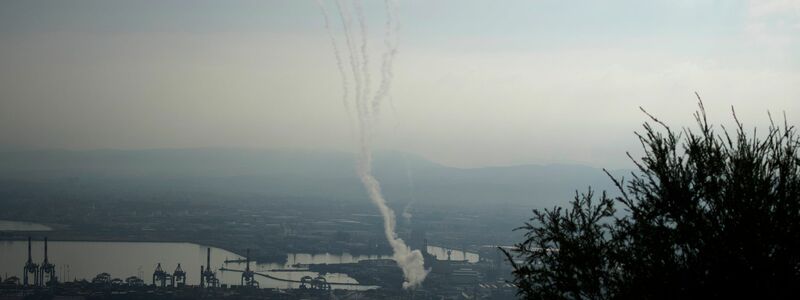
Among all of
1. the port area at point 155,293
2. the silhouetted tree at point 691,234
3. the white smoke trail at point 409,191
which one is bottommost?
the port area at point 155,293

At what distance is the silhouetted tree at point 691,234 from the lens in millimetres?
3631

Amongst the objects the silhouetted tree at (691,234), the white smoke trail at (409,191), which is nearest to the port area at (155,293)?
the silhouetted tree at (691,234)

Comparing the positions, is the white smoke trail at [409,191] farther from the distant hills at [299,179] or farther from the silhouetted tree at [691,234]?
the silhouetted tree at [691,234]

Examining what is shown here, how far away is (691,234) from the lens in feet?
12.8

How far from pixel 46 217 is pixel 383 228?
2056 cm

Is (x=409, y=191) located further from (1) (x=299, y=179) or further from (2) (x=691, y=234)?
(2) (x=691, y=234)

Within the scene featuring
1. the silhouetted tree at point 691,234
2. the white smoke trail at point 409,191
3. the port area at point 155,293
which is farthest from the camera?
the white smoke trail at point 409,191

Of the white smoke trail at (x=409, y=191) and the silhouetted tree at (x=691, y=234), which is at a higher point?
the white smoke trail at (x=409, y=191)

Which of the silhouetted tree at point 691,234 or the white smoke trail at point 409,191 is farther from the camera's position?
the white smoke trail at point 409,191

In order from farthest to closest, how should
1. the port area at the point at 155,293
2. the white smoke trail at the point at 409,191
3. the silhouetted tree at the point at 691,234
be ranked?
the white smoke trail at the point at 409,191 < the port area at the point at 155,293 < the silhouetted tree at the point at 691,234

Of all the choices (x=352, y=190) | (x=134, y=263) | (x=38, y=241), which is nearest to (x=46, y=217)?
(x=38, y=241)

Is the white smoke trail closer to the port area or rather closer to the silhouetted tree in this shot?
the port area

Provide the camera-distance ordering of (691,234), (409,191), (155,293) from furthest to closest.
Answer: (409,191) < (155,293) < (691,234)

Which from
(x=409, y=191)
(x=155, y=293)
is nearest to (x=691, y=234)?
(x=155, y=293)
